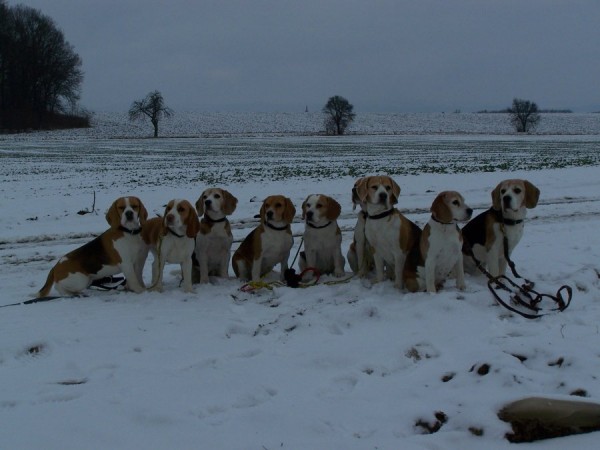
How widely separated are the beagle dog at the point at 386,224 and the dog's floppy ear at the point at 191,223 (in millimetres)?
2144

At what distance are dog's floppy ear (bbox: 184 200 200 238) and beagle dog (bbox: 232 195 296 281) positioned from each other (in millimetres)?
977

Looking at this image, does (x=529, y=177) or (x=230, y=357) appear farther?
(x=529, y=177)

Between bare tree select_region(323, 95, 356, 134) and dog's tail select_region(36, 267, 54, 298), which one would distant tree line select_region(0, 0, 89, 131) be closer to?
bare tree select_region(323, 95, 356, 134)

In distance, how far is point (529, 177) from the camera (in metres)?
19.4

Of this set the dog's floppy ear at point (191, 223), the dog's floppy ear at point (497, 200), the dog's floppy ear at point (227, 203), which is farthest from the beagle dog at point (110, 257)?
the dog's floppy ear at point (497, 200)

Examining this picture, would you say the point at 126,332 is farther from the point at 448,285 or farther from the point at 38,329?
the point at 448,285

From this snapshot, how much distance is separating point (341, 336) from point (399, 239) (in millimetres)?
2018

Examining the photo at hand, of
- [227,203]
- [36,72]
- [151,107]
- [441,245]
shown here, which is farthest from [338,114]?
[441,245]

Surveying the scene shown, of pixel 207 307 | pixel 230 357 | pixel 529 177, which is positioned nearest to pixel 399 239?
pixel 207 307

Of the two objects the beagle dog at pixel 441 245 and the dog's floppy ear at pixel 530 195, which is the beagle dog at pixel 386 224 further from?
the dog's floppy ear at pixel 530 195

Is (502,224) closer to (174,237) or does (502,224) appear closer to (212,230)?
(212,230)

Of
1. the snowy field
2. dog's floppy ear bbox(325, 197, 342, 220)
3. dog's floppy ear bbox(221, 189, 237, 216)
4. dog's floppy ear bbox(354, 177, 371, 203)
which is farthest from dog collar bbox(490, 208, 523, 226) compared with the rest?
dog's floppy ear bbox(221, 189, 237, 216)

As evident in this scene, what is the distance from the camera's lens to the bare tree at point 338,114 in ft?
270

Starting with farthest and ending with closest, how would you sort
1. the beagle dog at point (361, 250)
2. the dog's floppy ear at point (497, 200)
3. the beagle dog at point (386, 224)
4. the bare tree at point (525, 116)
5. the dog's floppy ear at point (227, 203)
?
the bare tree at point (525, 116), the dog's floppy ear at point (227, 203), the beagle dog at point (361, 250), the dog's floppy ear at point (497, 200), the beagle dog at point (386, 224)
